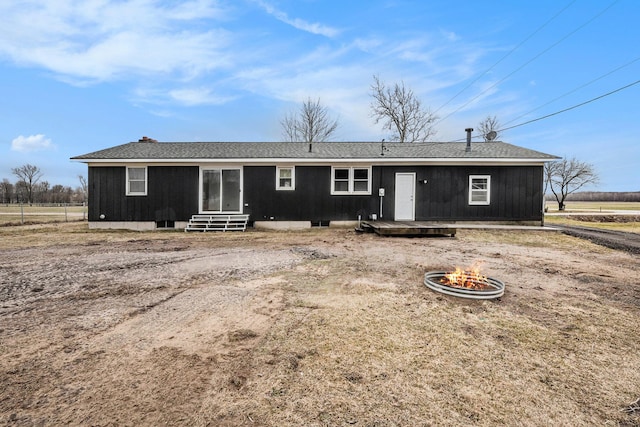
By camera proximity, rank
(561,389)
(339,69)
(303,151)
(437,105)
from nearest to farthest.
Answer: (561,389) < (303,151) < (339,69) < (437,105)

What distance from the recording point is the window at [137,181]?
41.7ft

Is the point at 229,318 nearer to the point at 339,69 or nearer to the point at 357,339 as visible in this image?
the point at 357,339

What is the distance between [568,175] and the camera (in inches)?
1298

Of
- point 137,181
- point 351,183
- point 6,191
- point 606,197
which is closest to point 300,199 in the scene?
point 351,183

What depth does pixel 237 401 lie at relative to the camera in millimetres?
1944

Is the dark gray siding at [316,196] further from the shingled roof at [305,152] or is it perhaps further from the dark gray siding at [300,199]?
the shingled roof at [305,152]

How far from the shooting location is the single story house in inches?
498

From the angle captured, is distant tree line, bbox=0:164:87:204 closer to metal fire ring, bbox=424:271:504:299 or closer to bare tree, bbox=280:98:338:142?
bare tree, bbox=280:98:338:142

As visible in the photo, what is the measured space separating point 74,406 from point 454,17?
19.3 meters

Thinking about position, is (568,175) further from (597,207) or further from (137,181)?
(137,181)

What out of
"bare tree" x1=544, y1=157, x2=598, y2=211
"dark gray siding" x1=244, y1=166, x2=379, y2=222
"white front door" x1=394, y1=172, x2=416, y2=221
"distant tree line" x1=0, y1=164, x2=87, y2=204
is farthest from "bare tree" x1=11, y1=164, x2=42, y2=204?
"bare tree" x1=544, y1=157, x2=598, y2=211

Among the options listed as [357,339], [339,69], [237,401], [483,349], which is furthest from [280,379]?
[339,69]

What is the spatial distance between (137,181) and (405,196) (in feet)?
37.3

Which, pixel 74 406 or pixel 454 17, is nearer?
pixel 74 406
